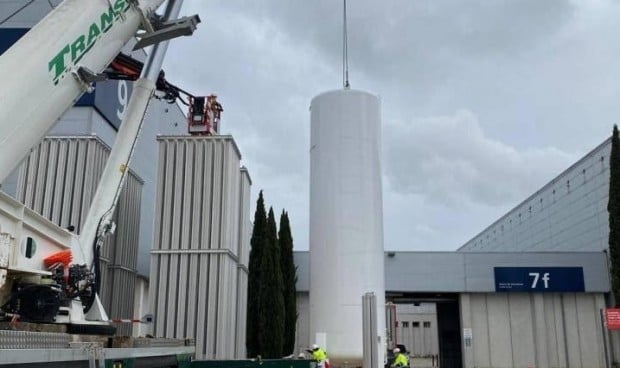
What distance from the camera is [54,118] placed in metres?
7.24

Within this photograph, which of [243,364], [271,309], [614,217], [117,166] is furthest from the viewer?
[614,217]

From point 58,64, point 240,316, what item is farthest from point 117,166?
point 240,316

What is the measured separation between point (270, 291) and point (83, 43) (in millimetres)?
19156

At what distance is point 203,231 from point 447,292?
60.5 feet

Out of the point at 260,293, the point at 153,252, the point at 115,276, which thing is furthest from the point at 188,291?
the point at 260,293

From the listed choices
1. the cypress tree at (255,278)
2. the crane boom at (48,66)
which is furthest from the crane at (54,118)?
the cypress tree at (255,278)

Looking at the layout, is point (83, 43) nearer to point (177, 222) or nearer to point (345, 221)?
point (177, 222)

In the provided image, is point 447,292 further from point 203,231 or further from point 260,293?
point 203,231

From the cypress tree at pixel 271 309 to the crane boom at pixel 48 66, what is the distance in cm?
1834

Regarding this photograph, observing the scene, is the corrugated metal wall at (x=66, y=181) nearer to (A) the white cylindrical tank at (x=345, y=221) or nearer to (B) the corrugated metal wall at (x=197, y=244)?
(B) the corrugated metal wall at (x=197, y=244)

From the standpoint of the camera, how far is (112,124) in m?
23.7

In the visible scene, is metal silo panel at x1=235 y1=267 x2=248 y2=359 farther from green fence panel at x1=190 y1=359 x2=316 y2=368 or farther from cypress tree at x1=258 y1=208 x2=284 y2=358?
green fence panel at x1=190 y1=359 x2=316 y2=368

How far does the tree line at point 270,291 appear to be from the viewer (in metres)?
25.3

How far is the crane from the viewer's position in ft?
21.4
